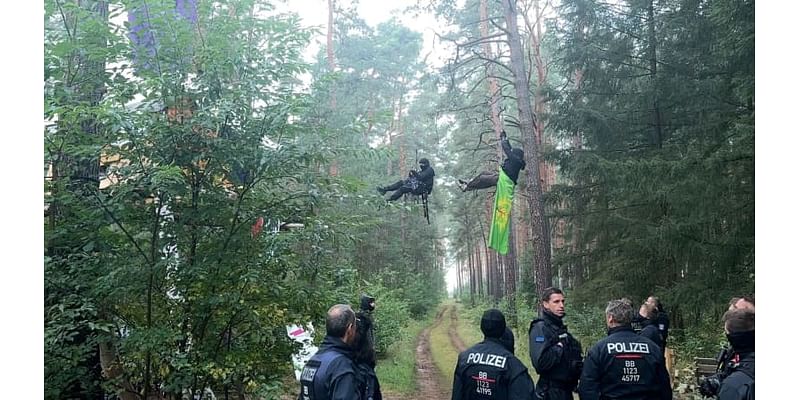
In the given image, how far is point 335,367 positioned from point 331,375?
46mm

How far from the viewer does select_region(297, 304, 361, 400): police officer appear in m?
3.05

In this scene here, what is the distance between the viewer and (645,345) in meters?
3.78

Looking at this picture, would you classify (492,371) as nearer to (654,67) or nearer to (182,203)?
(182,203)

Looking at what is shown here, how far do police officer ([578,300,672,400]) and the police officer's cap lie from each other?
682 millimetres

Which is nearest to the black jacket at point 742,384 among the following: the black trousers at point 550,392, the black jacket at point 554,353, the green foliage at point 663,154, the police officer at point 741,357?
the police officer at point 741,357

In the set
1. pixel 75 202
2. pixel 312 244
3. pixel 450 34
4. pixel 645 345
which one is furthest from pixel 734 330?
pixel 450 34

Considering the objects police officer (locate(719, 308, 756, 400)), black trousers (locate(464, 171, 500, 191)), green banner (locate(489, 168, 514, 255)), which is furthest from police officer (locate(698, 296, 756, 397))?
black trousers (locate(464, 171, 500, 191))

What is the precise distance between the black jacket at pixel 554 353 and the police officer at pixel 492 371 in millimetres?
324

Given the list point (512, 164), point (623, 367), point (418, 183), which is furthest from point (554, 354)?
point (512, 164)

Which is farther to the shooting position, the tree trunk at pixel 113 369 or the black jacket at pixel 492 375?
the tree trunk at pixel 113 369

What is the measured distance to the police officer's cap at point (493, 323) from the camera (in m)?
3.65

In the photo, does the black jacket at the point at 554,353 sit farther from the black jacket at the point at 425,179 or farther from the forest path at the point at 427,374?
the forest path at the point at 427,374
